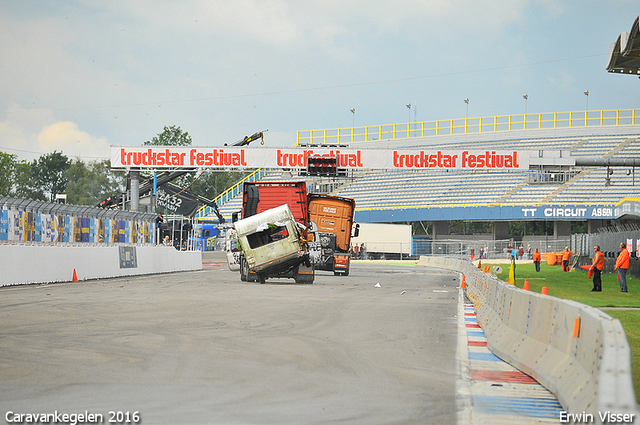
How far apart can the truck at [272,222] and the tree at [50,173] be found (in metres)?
101

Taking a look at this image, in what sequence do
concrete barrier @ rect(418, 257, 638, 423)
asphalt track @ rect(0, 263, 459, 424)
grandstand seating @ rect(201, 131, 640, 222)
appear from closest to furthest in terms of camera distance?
concrete barrier @ rect(418, 257, 638, 423)
asphalt track @ rect(0, 263, 459, 424)
grandstand seating @ rect(201, 131, 640, 222)

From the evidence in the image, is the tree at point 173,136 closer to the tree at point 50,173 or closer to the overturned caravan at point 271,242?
the tree at point 50,173

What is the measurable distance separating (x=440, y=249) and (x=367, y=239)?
6620 millimetres

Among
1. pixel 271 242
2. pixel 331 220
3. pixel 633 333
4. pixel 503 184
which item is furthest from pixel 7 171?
pixel 633 333

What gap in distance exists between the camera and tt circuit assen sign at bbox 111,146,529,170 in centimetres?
4275

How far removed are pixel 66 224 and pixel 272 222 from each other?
8.03m

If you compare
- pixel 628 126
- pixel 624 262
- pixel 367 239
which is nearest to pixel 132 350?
pixel 624 262

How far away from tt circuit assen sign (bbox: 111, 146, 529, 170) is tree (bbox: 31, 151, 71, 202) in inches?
3398

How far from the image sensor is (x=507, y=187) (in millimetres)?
68000

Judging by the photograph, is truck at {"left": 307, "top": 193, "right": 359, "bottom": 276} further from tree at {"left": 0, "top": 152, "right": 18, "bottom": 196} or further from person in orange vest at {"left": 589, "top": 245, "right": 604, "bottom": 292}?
tree at {"left": 0, "top": 152, "right": 18, "bottom": 196}

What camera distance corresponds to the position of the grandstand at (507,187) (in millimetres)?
63562

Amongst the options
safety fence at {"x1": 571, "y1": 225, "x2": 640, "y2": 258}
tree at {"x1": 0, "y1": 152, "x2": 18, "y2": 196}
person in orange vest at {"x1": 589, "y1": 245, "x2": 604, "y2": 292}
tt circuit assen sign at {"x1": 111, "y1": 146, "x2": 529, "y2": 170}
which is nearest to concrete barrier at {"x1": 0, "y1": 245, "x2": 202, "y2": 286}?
tt circuit assen sign at {"x1": 111, "y1": 146, "x2": 529, "y2": 170}

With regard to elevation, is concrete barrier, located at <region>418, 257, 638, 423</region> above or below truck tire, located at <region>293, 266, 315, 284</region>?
above

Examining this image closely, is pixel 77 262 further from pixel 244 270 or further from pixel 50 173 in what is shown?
pixel 50 173
